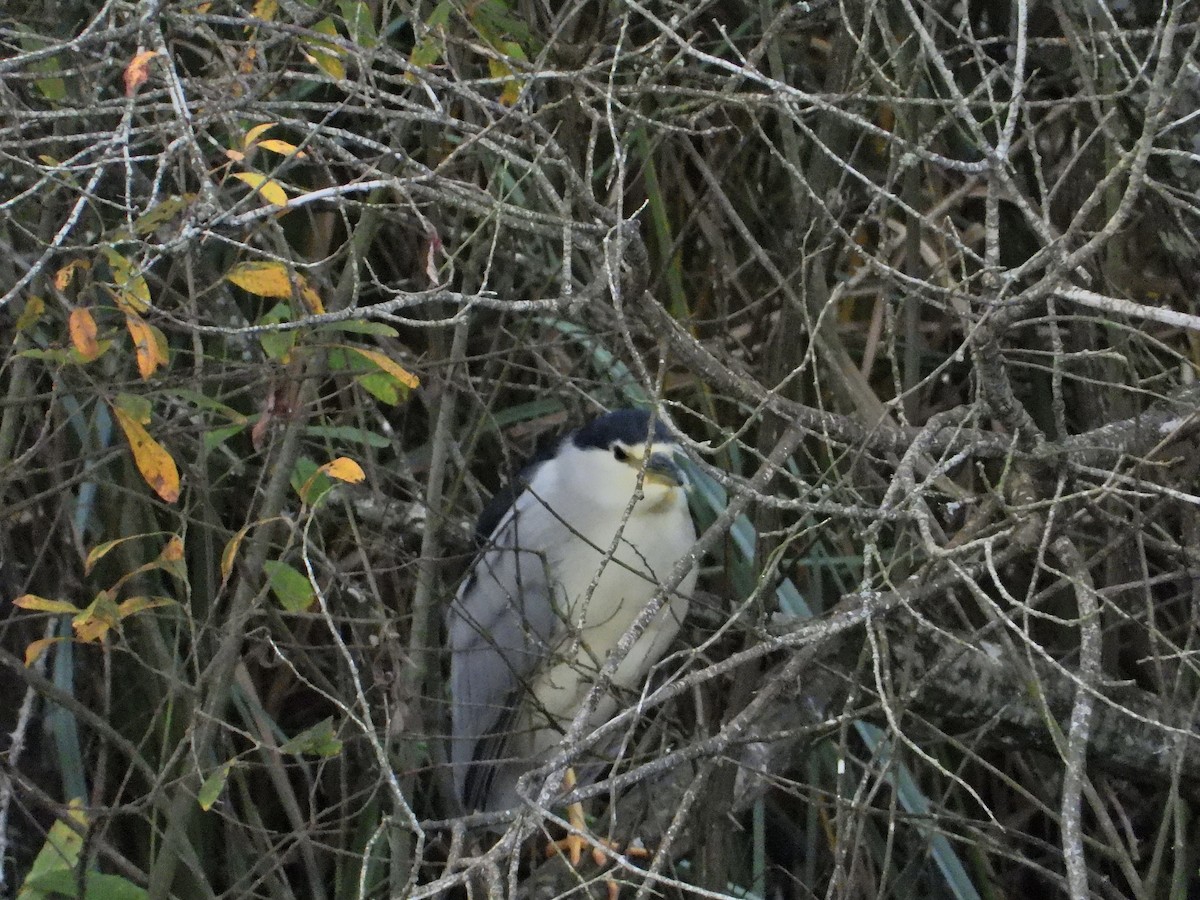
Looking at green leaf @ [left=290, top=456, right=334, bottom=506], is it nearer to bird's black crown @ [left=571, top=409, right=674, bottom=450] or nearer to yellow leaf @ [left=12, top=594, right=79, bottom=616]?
yellow leaf @ [left=12, top=594, right=79, bottom=616]

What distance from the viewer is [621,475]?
2576 mm

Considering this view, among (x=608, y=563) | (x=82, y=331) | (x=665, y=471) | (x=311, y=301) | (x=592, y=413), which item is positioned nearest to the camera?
(x=82, y=331)

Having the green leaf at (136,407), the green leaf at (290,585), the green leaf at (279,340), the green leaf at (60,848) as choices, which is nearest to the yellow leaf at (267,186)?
the green leaf at (279,340)

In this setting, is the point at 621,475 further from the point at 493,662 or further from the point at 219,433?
the point at 219,433

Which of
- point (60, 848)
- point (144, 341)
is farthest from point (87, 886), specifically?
point (144, 341)

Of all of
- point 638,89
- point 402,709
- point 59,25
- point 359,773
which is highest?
point 59,25

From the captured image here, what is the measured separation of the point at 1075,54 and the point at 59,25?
60.7 inches

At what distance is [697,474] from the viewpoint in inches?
104

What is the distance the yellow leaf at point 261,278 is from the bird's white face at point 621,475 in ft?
3.02

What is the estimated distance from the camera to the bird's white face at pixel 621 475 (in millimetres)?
2486

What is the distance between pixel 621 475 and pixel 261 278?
1.05m

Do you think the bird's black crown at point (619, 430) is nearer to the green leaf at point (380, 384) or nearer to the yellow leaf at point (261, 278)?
the green leaf at point (380, 384)

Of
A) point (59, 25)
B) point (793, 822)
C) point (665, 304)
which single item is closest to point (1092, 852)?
Answer: point (793, 822)

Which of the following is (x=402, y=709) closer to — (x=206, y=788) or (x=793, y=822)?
(x=206, y=788)
